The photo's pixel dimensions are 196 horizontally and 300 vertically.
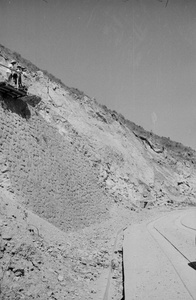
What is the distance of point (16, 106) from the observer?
1586 cm

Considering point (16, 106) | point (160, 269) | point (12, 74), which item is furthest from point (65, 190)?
point (160, 269)

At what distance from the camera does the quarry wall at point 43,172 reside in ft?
42.3

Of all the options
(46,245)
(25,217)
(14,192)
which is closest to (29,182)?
(14,192)

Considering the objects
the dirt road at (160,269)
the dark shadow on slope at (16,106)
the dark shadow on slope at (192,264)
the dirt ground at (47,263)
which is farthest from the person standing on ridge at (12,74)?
the dark shadow on slope at (192,264)

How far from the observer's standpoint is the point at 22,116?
→ 16.0 m

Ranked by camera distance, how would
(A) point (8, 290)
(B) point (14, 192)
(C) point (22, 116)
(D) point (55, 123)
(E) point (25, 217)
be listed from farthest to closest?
(D) point (55, 123), (C) point (22, 116), (B) point (14, 192), (E) point (25, 217), (A) point (8, 290)

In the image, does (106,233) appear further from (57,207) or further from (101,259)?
(101,259)

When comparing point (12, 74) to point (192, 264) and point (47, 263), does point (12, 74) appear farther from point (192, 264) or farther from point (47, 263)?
point (192, 264)

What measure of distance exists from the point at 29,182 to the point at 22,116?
4.80 m

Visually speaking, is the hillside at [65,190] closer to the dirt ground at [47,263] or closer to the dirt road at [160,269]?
the dirt ground at [47,263]

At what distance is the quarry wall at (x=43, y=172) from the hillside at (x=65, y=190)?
0.07 m

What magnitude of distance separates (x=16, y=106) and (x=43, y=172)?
4.57 metres

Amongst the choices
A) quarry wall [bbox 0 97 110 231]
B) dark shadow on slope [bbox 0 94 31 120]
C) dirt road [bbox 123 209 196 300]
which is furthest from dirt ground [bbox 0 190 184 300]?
dark shadow on slope [bbox 0 94 31 120]

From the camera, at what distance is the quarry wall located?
12.9m
